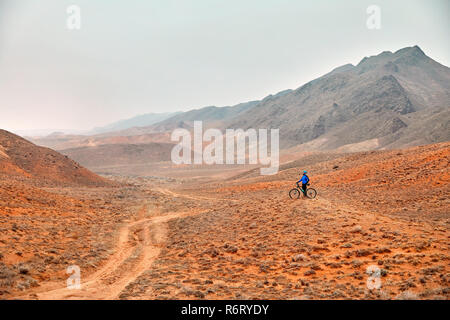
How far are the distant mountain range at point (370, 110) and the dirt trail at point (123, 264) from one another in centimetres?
7279

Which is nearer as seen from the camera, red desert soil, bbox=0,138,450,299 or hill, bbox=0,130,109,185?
red desert soil, bbox=0,138,450,299

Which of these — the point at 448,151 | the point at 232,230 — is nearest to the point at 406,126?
the point at 448,151

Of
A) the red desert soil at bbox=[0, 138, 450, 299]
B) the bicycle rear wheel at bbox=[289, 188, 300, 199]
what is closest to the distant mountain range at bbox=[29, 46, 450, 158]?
the bicycle rear wheel at bbox=[289, 188, 300, 199]

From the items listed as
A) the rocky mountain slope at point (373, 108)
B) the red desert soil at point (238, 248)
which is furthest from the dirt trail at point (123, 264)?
the rocky mountain slope at point (373, 108)

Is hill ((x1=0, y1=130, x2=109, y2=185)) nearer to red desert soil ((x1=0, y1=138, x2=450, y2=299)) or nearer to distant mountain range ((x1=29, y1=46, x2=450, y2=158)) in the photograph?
red desert soil ((x1=0, y1=138, x2=450, y2=299))

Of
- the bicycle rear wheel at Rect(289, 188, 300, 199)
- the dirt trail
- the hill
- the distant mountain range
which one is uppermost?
the distant mountain range

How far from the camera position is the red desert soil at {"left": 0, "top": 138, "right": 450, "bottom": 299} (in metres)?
9.05

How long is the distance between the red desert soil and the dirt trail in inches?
2.1

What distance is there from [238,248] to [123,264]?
528cm

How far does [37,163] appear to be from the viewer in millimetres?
44031

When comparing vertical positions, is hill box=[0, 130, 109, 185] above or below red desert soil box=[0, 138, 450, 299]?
above

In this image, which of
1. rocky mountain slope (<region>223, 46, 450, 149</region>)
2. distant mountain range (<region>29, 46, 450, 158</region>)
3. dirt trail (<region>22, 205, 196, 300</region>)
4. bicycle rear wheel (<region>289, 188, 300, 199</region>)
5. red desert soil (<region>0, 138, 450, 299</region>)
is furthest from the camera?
rocky mountain slope (<region>223, 46, 450, 149</region>)

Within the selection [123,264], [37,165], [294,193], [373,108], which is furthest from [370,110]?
[123,264]

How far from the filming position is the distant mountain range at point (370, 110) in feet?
285
